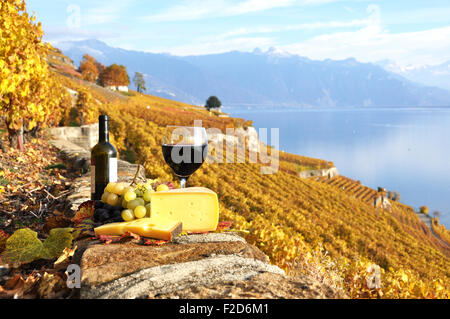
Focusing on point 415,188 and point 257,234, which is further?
point 415,188

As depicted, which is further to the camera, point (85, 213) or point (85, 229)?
point (85, 213)

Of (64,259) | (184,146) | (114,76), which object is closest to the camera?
(64,259)

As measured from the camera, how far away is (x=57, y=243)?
1846mm

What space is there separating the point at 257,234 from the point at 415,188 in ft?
393

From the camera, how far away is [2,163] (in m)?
5.19

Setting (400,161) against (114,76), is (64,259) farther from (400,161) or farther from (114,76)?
(400,161)

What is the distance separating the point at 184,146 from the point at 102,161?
1.84ft

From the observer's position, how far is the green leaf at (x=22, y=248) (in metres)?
1.81

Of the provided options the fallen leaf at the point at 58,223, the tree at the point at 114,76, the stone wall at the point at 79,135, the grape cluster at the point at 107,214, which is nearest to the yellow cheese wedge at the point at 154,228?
the grape cluster at the point at 107,214

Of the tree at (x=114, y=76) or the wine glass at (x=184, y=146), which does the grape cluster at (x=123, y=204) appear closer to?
the wine glass at (x=184, y=146)

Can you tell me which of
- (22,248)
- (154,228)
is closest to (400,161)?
(154,228)
